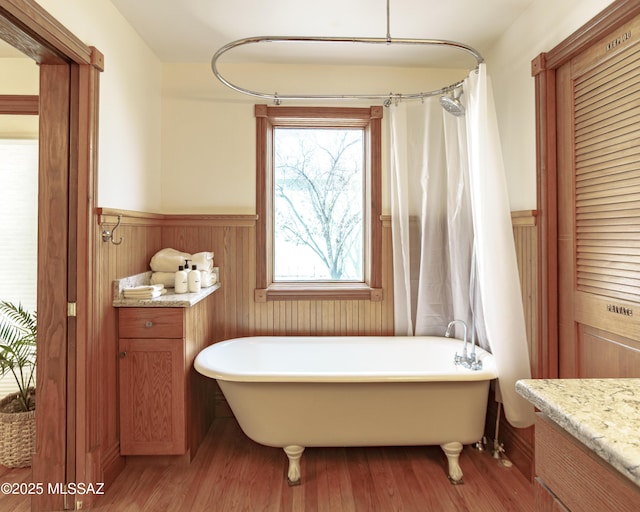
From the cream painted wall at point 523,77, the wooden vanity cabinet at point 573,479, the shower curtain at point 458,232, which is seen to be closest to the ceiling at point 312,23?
the cream painted wall at point 523,77

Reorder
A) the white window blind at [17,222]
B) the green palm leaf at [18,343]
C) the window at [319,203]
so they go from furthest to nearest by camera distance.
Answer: the window at [319,203], the white window blind at [17,222], the green palm leaf at [18,343]

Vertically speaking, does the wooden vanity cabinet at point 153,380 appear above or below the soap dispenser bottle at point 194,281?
below

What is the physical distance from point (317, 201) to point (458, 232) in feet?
3.42

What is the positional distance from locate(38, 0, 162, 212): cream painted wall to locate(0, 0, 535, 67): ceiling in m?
0.15

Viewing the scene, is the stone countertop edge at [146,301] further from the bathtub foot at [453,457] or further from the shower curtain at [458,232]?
the bathtub foot at [453,457]

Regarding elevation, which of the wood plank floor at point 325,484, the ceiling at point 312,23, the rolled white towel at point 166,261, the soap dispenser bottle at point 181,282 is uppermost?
the ceiling at point 312,23

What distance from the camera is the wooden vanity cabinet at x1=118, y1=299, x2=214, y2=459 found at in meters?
2.05

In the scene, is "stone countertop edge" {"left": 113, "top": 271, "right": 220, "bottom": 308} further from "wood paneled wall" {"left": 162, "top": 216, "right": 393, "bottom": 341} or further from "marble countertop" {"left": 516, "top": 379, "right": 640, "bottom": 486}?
"marble countertop" {"left": 516, "top": 379, "right": 640, "bottom": 486}

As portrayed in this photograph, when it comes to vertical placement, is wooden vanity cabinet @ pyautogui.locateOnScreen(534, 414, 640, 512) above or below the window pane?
below

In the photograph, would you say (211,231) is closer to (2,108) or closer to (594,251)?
(2,108)

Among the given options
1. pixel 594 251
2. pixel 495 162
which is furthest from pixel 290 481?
pixel 495 162

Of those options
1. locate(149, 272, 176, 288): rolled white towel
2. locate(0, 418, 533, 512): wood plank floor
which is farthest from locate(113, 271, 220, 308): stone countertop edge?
locate(0, 418, 533, 512): wood plank floor

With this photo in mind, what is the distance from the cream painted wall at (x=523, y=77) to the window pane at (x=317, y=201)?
993 mm

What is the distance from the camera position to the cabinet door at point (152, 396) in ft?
6.77
